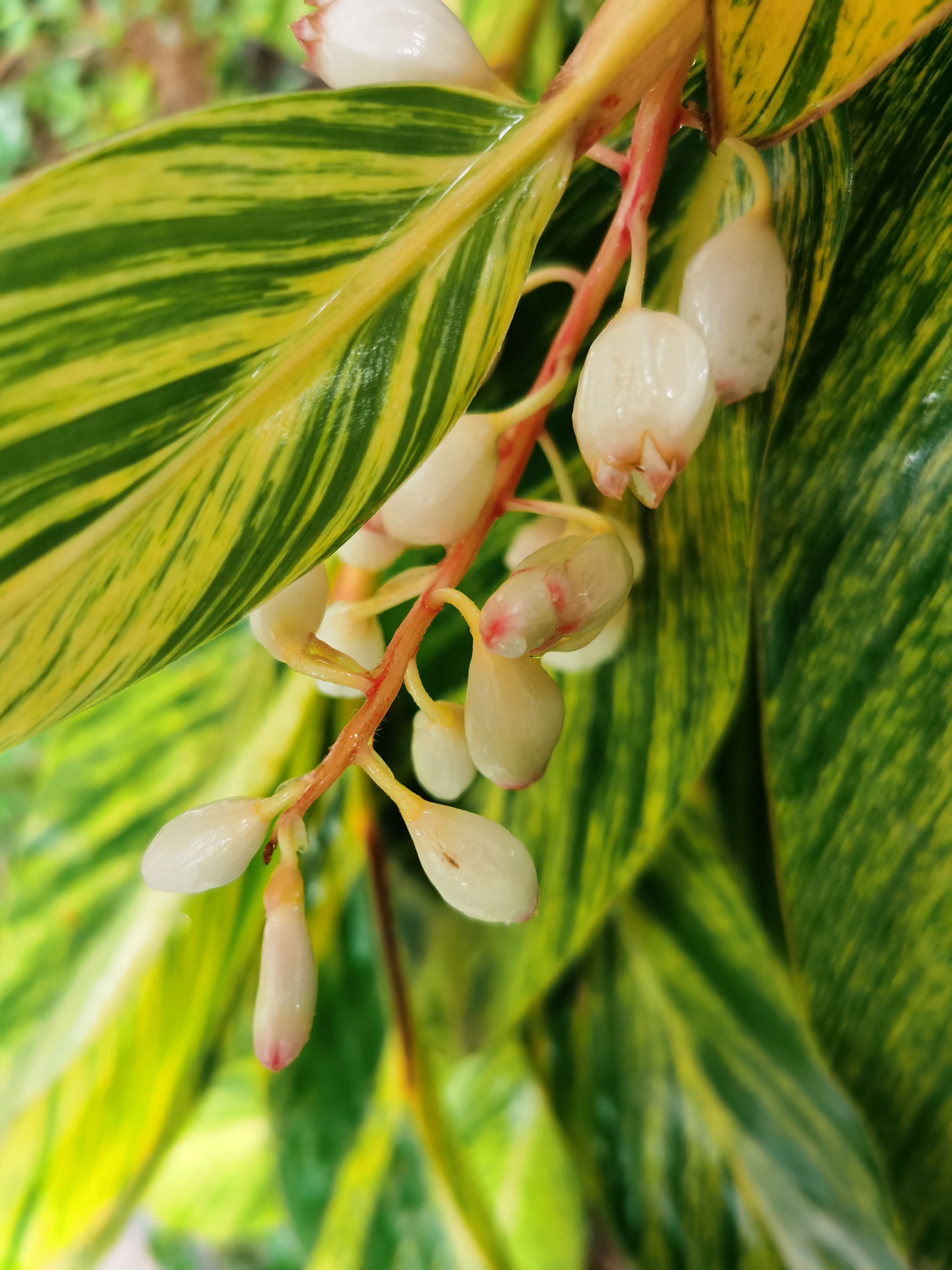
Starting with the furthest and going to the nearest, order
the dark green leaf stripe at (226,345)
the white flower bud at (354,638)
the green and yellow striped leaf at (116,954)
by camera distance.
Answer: the green and yellow striped leaf at (116,954) → the white flower bud at (354,638) → the dark green leaf stripe at (226,345)

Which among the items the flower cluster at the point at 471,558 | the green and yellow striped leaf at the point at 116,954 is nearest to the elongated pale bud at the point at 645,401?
the flower cluster at the point at 471,558

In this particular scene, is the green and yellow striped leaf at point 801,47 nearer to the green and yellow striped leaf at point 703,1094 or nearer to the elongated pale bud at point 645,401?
the elongated pale bud at point 645,401

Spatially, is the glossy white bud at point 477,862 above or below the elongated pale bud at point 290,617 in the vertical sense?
below

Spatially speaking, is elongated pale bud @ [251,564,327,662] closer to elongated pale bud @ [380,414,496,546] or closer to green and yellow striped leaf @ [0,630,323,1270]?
elongated pale bud @ [380,414,496,546]

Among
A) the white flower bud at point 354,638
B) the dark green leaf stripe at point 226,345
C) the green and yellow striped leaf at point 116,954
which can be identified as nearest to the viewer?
the dark green leaf stripe at point 226,345

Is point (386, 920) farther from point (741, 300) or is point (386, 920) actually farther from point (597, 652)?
point (741, 300)

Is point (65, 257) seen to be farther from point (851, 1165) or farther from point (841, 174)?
point (851, 1165)

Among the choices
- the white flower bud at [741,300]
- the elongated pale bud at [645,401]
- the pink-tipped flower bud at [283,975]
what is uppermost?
the white flower bud at [741,300]
